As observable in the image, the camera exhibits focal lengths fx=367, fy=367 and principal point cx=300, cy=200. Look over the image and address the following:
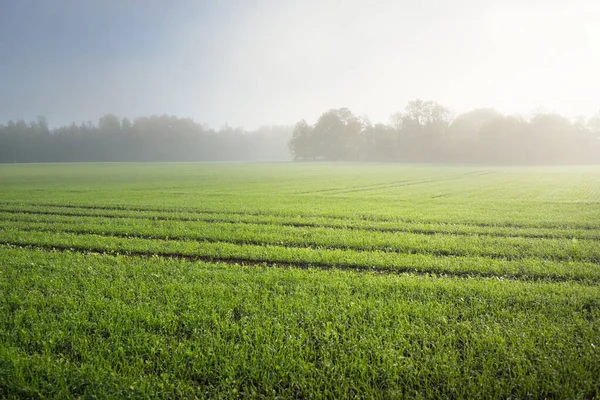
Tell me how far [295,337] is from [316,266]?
391 centimetres

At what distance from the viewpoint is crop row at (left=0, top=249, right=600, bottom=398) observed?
432cm

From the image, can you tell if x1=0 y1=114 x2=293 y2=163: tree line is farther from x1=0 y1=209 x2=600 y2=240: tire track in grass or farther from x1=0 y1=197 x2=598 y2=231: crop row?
x1=0 y1=209 x2=600 y2=240: tire track in grass

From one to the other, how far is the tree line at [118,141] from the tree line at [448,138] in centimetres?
6505

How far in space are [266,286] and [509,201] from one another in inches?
800

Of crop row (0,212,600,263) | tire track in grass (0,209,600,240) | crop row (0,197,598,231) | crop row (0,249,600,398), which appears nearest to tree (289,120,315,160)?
crop row (0,197,598,231)

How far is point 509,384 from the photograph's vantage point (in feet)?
13.9

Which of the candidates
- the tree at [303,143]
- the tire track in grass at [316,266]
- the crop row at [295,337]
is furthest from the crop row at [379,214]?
the tree at [303,143]

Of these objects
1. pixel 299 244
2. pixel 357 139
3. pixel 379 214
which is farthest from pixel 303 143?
pixel 299 244

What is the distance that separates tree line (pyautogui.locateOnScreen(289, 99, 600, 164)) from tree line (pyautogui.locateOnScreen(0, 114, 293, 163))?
6505 centimetres

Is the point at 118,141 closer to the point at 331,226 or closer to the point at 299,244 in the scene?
the point at 331,226

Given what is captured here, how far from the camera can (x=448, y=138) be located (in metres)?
112

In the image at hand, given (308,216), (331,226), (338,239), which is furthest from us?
(308,216)

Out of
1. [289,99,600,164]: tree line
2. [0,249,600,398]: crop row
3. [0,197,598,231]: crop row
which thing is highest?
[289,99,600,164]: tree line

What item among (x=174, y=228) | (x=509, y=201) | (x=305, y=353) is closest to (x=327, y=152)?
(x=509, y=201)
